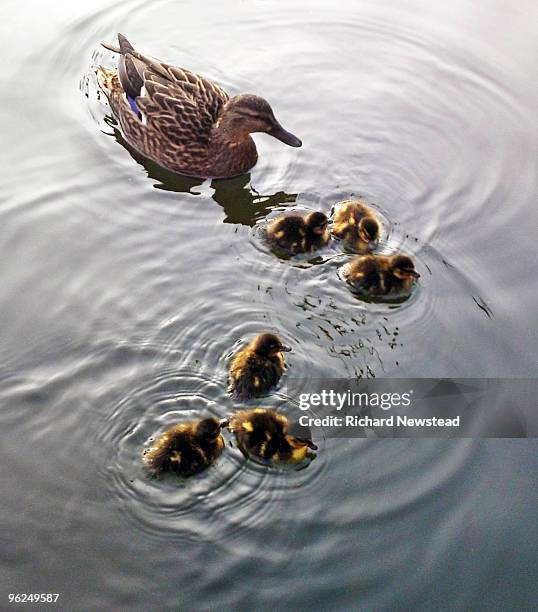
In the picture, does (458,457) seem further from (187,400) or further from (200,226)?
(200,226)

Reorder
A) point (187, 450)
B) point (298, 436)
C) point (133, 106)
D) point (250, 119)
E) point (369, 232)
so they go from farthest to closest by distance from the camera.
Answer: point (133, 106), point (250, 119), point (369, 232), point (298, 436), point (187, 450)

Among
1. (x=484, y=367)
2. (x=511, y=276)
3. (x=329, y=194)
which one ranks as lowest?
(x=484, y=367)

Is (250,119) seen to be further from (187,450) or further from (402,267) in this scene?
(187,450)

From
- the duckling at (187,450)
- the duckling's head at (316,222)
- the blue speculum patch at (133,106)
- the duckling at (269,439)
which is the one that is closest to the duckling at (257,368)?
the duckling at (269,439)

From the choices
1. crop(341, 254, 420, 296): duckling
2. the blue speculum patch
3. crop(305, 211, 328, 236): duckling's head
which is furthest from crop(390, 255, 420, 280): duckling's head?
the blue speculum patch

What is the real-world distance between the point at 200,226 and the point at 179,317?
0.65 metres

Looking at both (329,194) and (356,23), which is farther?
(356,23)

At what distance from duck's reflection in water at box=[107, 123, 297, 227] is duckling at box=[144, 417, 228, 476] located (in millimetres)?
1337

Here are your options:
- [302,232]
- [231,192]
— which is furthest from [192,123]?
[302,232]

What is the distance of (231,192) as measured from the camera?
3867 mm

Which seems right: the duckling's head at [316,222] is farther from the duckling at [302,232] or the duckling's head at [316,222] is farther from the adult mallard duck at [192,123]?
the adult mallard duck at [192,123]

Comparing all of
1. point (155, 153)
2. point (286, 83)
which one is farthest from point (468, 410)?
point (286, 83)

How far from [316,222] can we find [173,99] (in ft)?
3.69

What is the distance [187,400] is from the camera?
110 inches
